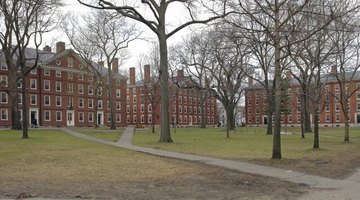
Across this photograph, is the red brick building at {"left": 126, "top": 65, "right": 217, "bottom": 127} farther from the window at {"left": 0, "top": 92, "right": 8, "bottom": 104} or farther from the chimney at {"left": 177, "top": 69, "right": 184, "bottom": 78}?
the chimney at {"left": 177, "top": 69, "right": 184, "bottom": 78}

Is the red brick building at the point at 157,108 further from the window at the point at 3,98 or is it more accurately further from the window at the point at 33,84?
the window at the point at 3,98

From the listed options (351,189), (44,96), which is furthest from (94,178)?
(44,96)

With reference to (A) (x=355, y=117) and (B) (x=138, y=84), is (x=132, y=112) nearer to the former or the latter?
(B) (x=138, y=84)

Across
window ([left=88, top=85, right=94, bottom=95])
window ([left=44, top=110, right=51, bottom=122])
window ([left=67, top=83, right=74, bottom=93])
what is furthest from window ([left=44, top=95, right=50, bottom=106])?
window ([left=88, top=85, right=94, bottom=95])

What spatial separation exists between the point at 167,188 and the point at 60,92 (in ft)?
241

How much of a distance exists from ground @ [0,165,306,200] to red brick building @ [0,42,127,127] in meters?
61.6

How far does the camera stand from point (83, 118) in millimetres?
85000

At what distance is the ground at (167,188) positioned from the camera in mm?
9789

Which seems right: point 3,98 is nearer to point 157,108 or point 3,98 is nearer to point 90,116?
point 90,116

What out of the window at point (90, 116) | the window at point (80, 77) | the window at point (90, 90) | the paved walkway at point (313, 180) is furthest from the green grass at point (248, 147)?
the window at point (90, 90)

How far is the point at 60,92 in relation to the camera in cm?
8125

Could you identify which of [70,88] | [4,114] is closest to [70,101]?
[70,88]

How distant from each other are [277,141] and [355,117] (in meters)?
92.7

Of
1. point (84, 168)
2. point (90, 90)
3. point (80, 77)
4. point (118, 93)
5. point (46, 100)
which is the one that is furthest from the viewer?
point (118, 93)
